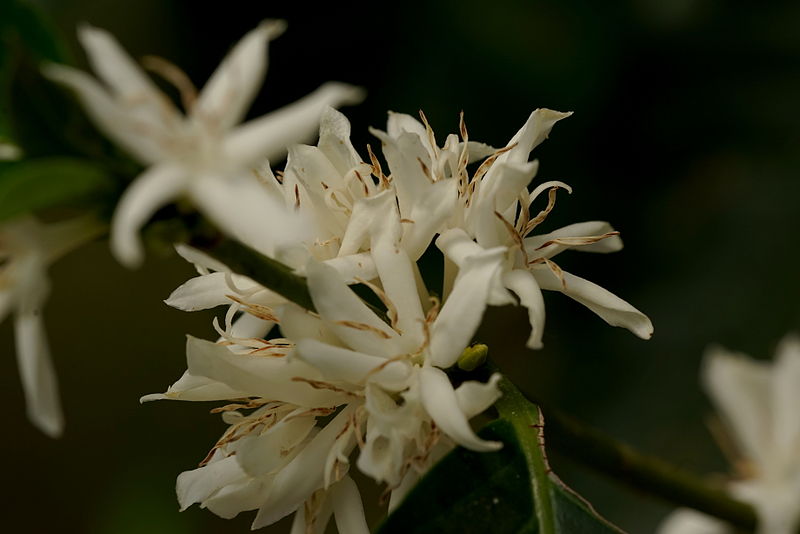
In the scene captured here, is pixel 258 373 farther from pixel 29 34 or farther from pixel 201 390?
pixel 29 34

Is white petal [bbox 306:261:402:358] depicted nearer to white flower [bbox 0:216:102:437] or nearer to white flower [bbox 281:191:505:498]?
white flower [bbox 281:191:505:498]

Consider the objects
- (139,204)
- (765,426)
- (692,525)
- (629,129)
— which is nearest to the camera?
(139,204)

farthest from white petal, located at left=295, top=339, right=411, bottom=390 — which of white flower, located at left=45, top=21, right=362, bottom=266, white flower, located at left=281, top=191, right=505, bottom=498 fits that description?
white flower, located at left=45, top=21, right=362, bottom=266

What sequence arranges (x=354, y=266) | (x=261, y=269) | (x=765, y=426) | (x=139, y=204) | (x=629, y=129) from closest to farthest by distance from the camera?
(x=139, y=204) → (x=261, y=269) → (x=354, y=266) → (x=765, y=426) → (x=629, y=129)

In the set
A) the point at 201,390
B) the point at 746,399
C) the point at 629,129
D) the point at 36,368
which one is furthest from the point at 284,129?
the point at 629,129

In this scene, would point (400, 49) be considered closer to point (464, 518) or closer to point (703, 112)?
point (703, 112)

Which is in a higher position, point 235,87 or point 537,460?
point 235,87

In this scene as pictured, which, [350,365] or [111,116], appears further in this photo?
[350,365]

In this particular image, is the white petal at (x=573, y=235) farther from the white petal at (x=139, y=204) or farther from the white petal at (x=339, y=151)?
the white petal at (x=139, y=204)

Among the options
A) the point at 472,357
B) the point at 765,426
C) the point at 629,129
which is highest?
the point at 472,357
